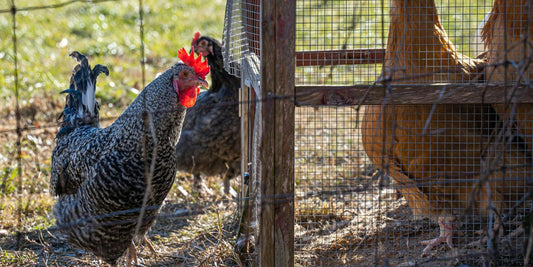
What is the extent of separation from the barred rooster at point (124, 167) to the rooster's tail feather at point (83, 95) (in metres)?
0.36

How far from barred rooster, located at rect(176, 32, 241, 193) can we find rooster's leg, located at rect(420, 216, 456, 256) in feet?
7.90

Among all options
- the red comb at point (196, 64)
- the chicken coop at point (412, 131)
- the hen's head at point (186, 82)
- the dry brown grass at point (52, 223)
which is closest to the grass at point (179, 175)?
the dry brown grass at point (52, 223)

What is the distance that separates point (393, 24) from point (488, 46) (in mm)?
731

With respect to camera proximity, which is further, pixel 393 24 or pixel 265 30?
pixel 393 24

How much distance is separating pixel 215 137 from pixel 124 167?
7.82ft

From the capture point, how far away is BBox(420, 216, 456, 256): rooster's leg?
3832 mm

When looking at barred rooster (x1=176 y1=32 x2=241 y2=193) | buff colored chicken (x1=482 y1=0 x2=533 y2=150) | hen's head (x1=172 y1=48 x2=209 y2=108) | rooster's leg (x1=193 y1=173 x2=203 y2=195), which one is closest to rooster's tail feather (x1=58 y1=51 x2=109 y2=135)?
hen's head (x1=172 y1=48 x2=209 y2=108)

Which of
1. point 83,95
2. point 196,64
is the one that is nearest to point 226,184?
point 83,95

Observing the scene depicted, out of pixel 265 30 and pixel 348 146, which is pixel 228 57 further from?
pixel 348 146

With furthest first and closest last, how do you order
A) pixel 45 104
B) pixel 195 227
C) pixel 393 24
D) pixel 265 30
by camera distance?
pixel 45 104 < pixel 195 227 < pixel 393 24 < pixel 265 30

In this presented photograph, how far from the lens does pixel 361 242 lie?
402cm

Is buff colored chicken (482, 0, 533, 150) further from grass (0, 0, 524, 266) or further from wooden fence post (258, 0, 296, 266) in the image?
wooden fence post (258, 0, 296, 266)

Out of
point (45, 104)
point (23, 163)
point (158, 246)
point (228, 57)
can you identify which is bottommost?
point (158, 246)

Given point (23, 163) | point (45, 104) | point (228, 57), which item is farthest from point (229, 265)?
point (45, 104)
